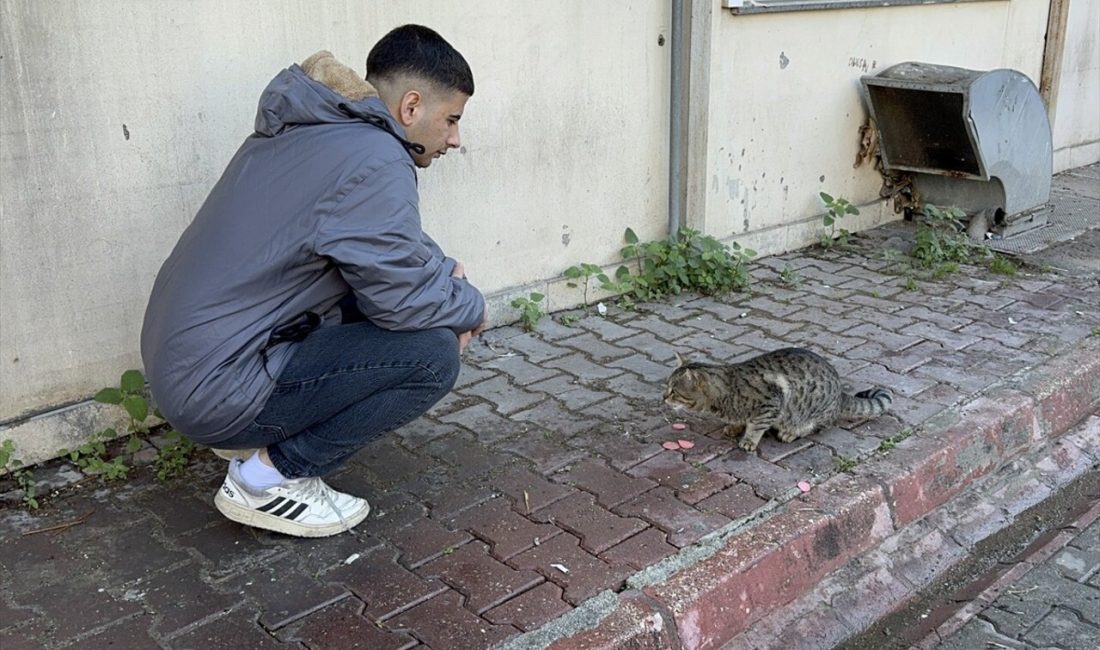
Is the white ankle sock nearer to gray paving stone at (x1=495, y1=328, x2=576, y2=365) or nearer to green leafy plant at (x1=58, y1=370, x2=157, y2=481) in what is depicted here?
green leafy plant at (x1=58, y1=370, x2=157, y2=481)

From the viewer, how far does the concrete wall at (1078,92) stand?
912 centimetres

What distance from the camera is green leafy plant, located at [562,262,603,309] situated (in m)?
5.49

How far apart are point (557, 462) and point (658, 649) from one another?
1027 mm

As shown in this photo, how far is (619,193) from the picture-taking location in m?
5.72

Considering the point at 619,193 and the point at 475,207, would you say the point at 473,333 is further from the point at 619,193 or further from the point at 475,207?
the point at 619,193

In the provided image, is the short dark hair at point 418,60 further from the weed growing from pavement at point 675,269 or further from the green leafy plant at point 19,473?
the weed growing from pavement at point 675,269

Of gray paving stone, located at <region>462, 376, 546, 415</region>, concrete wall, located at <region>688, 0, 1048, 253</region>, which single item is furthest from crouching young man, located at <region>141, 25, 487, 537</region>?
concrete wall, located at <region>688, 0, 1048, 253</region>

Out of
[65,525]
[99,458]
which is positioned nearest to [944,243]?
[99,458]

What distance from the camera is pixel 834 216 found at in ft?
22.4

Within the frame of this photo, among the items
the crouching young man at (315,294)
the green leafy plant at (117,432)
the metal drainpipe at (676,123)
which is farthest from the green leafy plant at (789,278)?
the green leafy plant at (117,432)

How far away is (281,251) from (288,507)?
89 centimetres

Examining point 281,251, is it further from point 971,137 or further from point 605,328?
point 971,137

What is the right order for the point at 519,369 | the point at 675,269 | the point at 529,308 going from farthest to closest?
the point at 675,269, the point at 529,308, the point at 519,369

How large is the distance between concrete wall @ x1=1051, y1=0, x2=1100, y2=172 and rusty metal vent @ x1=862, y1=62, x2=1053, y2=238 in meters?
2.32
